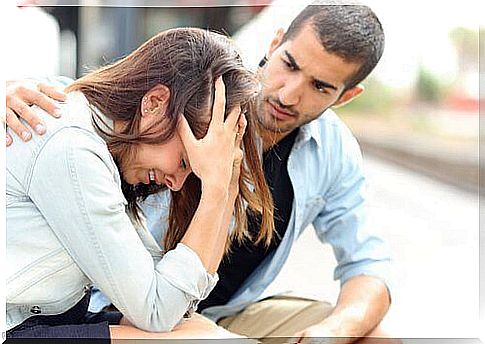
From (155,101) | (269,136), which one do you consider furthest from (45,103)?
(269,136)

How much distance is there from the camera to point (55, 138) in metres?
1.32

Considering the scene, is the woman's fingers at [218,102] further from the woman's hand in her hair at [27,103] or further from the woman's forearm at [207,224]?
the woman's hand in her hair at [27,103]

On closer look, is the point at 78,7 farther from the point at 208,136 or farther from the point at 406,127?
the point at 406,127

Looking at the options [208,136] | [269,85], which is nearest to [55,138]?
[208,136]

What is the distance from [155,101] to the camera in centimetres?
141

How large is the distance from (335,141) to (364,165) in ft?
→ 0.21

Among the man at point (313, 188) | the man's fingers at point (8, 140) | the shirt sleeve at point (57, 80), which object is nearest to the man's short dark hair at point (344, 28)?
the man at point (313, 188)

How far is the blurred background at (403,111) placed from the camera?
4.87ft

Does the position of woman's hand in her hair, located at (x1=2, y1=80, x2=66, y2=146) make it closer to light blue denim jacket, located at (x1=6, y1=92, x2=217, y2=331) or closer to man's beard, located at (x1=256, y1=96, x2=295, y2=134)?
light blue denim jacket, located at (x1=6, y1=92, x2=217, y2=331)

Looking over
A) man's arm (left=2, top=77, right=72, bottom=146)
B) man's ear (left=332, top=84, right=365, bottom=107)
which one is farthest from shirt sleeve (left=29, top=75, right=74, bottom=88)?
man's ear (left=332, top=84, right=365, bottom=107)

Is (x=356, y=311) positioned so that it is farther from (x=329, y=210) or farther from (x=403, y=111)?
(x=403, y=111)

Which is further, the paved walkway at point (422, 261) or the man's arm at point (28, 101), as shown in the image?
the paved walkway at point (422, 261)

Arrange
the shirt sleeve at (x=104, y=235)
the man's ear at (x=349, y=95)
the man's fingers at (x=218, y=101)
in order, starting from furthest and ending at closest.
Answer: the man's ear at (x=349, y=95), the man's fingers at (x=218, y=101), the shirt sleeve at (x=104, y=235)

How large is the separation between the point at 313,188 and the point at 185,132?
0.32m
